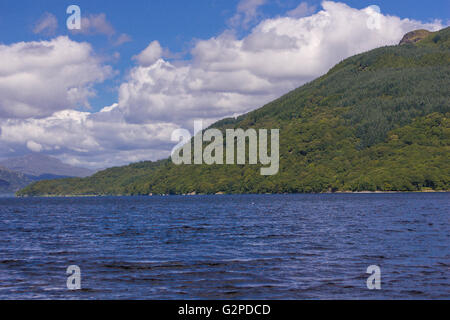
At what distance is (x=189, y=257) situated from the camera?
4725 centimetres

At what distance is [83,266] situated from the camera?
43.2 m

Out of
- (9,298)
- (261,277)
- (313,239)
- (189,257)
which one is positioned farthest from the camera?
(313,239)

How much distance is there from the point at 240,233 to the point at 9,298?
4244 cm

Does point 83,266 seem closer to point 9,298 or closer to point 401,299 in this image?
point 9,298

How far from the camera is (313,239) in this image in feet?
198
